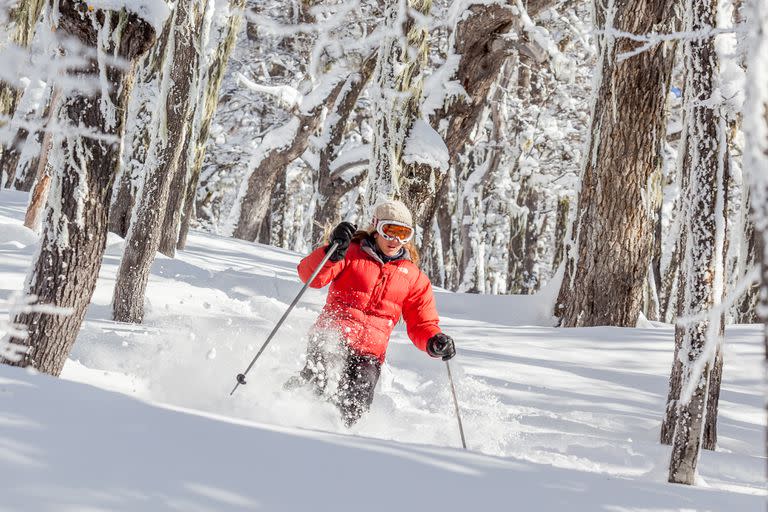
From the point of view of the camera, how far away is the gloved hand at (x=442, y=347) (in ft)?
15.8

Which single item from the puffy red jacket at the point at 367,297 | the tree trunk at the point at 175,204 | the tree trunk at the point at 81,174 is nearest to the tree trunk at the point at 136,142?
the tree trunk at the point at 175,204

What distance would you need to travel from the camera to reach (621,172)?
7.60 m

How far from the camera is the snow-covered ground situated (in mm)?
2062

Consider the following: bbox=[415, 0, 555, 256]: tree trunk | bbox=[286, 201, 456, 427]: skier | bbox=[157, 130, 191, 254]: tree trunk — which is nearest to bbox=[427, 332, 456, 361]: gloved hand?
bbox=[286, 201, 456, 427]: skier

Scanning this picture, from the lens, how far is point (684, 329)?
4.27m

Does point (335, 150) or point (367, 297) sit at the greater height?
point (335, 150)

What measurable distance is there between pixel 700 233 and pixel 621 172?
364 cm

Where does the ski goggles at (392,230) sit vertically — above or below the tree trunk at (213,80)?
below

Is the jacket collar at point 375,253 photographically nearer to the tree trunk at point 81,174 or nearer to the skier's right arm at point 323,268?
the skier's right arm at point 323,268

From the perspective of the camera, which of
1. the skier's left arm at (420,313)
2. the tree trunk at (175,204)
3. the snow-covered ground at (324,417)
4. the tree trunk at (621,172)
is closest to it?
the snow-covered ground at (324,417)

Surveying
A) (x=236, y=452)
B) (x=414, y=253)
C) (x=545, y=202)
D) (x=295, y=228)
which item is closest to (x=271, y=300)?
(x=414, y=253)

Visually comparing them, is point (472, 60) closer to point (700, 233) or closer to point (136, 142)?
point (136, 142)

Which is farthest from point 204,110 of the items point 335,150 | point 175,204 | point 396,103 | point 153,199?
point 335,150

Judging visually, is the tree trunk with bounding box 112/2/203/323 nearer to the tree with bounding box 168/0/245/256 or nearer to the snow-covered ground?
the snow-covered ground
